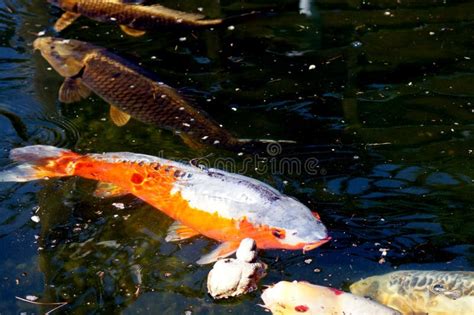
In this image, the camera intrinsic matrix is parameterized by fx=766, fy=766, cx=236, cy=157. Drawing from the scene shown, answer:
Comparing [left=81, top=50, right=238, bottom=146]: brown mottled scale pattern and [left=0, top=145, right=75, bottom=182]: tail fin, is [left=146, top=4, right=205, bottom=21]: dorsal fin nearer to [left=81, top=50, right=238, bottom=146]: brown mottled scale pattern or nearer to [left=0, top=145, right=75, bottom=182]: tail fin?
[left=81, top=50, right=238, bottom=146]: brown mottled scale pattern

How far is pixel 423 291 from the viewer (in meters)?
3.78

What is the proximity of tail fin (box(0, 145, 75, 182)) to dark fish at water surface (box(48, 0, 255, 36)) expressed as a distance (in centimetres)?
242

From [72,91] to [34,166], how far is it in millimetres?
1404

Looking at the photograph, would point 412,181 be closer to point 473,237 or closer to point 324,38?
point 473,237

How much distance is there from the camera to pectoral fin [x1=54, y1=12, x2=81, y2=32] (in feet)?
22.7

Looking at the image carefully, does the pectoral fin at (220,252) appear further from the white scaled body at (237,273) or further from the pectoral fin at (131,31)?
the pectoral fin at (131,31)

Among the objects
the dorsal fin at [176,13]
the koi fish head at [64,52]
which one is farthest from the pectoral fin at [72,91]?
the dorsal fin at [176,13]

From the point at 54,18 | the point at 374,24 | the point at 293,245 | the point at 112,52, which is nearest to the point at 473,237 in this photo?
the point at 293,245

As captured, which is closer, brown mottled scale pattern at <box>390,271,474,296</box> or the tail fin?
brown mottled scale pattern at <box>390,271,474,296</box>

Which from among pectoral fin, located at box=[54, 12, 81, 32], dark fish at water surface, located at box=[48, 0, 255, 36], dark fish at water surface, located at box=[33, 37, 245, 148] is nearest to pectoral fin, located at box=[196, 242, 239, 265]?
dark fish at water surface, located at box=[33, 37, 245, 148]

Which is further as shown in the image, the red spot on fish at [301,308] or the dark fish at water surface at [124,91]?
the dark fish at water surface at [124,91]

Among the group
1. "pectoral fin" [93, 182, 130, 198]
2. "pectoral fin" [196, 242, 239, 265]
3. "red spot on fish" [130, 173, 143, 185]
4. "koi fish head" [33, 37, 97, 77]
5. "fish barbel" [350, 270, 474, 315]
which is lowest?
"fish barbel" [350, 270, 474, 315]

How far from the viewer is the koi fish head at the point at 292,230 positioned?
3.93 meters

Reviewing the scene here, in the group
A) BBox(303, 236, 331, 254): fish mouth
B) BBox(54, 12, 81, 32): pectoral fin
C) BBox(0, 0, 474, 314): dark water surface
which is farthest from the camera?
BBox(54, 12, 81, 32): pectoral fin
